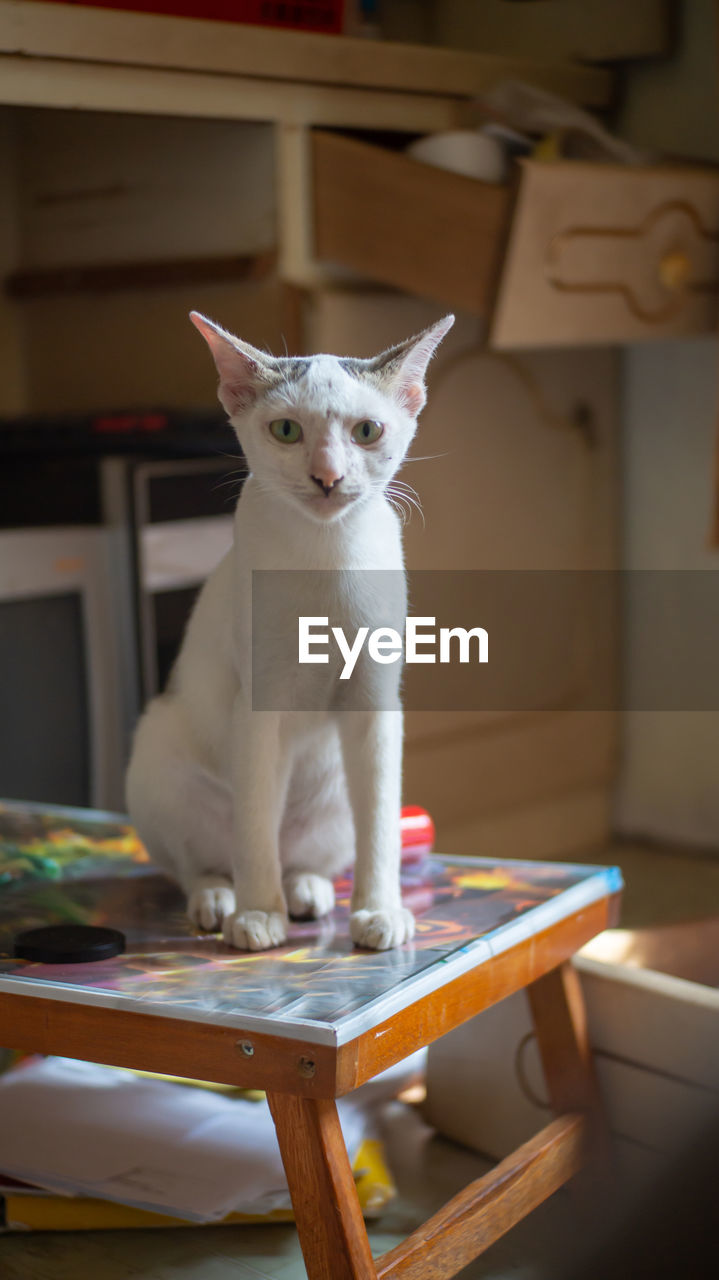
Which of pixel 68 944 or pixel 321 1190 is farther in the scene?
pixel 68 944

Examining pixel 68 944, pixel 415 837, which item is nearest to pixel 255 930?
pixel 68 944

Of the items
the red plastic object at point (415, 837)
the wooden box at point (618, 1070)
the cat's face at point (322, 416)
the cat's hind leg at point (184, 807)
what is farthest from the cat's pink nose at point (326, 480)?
the wooden box at point (618, 1070)

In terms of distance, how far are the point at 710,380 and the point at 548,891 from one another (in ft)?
4.59

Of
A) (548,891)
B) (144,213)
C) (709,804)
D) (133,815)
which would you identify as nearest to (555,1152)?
(548,891)

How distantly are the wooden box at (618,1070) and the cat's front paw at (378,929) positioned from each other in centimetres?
32

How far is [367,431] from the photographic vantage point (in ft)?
2.87

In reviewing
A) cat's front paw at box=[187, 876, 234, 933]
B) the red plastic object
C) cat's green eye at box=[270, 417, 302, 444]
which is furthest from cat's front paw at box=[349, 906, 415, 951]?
cat's green eye at box=[270, 417, 302, 444]

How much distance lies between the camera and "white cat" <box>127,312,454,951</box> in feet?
2.86

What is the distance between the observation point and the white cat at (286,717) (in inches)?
34.3

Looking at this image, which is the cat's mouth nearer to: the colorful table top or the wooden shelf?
the colorful table top

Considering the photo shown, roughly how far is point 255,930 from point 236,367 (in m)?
0.43

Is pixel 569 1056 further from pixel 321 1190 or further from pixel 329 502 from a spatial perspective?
pixel 329 502

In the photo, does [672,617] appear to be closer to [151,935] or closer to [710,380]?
[710,380]

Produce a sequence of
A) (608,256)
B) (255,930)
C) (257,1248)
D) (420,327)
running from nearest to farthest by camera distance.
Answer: (255,930), (257,1248), (608,256), (420,327)
